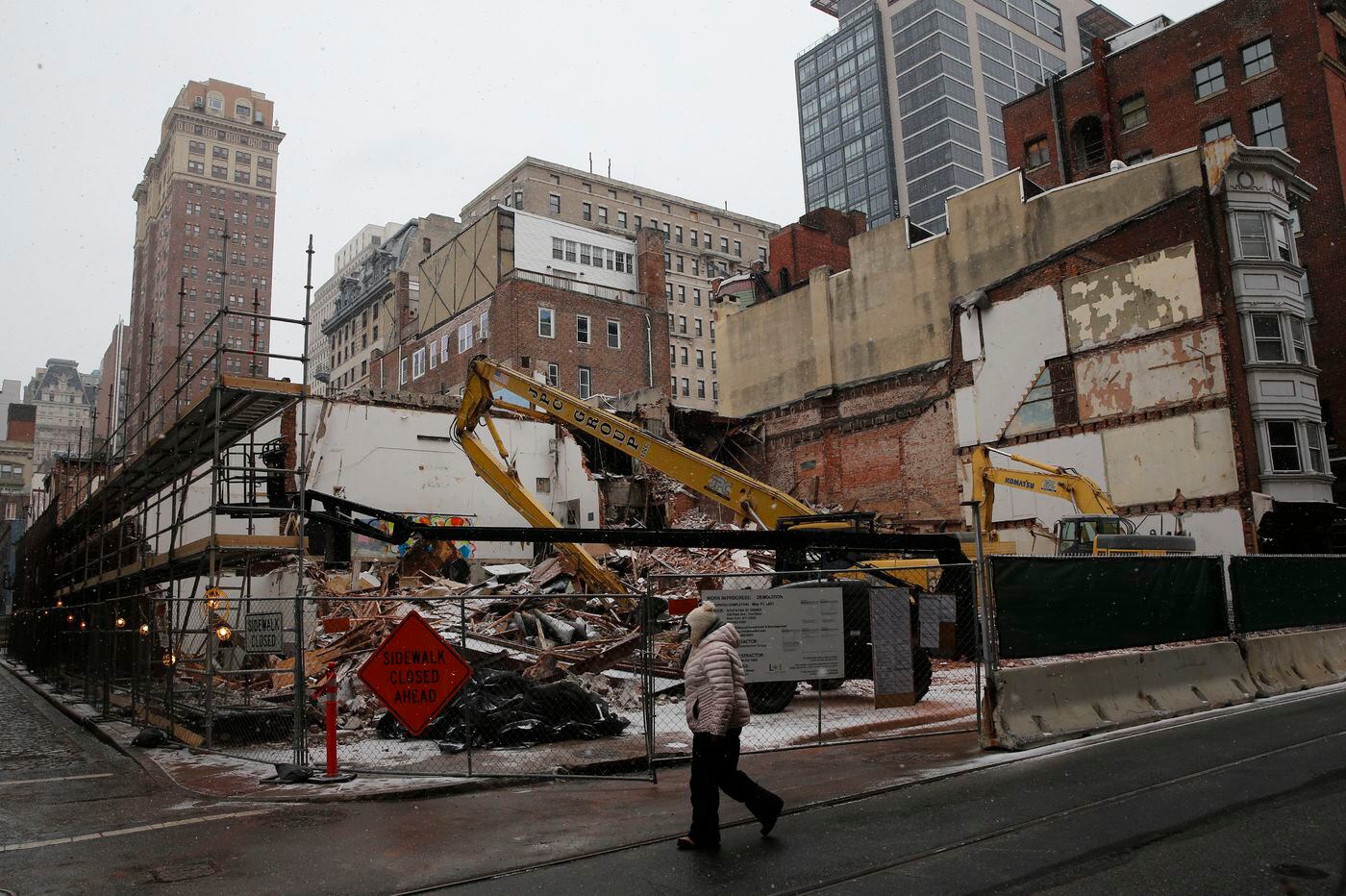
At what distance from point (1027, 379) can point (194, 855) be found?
97.6 feet

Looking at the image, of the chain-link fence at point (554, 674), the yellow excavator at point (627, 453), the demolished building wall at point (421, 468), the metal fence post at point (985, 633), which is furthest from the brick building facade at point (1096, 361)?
the metal fence post at point (985, 633)

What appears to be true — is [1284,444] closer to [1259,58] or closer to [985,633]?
[1259,58]

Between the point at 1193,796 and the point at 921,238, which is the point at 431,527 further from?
the point at 921,238

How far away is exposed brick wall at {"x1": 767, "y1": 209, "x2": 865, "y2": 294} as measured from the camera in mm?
46156

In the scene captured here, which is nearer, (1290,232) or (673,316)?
(1290,232)

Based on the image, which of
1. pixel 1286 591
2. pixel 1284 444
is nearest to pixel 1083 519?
pixel 1286 591

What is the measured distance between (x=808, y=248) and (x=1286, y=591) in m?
33.6

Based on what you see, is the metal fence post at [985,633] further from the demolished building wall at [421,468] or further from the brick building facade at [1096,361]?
the demolished building wall at [421,468]

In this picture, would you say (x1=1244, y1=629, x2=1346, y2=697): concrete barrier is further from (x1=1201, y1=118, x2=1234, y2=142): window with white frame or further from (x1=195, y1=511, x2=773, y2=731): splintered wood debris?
(x1=1201, y1=118, x2=1234, y2=142): window with white frame

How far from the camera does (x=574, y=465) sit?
35719mm

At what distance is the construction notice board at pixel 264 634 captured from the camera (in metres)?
11.2

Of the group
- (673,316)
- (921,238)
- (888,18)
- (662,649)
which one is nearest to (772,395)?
(921,238)

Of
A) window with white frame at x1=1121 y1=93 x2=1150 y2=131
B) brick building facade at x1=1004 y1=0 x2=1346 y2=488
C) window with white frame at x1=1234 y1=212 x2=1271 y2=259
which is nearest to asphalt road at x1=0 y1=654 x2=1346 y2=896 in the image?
window with white frame at x1=1234 y1=212 x2=1271 y2=259

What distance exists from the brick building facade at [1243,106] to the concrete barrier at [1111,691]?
27.8 metres
